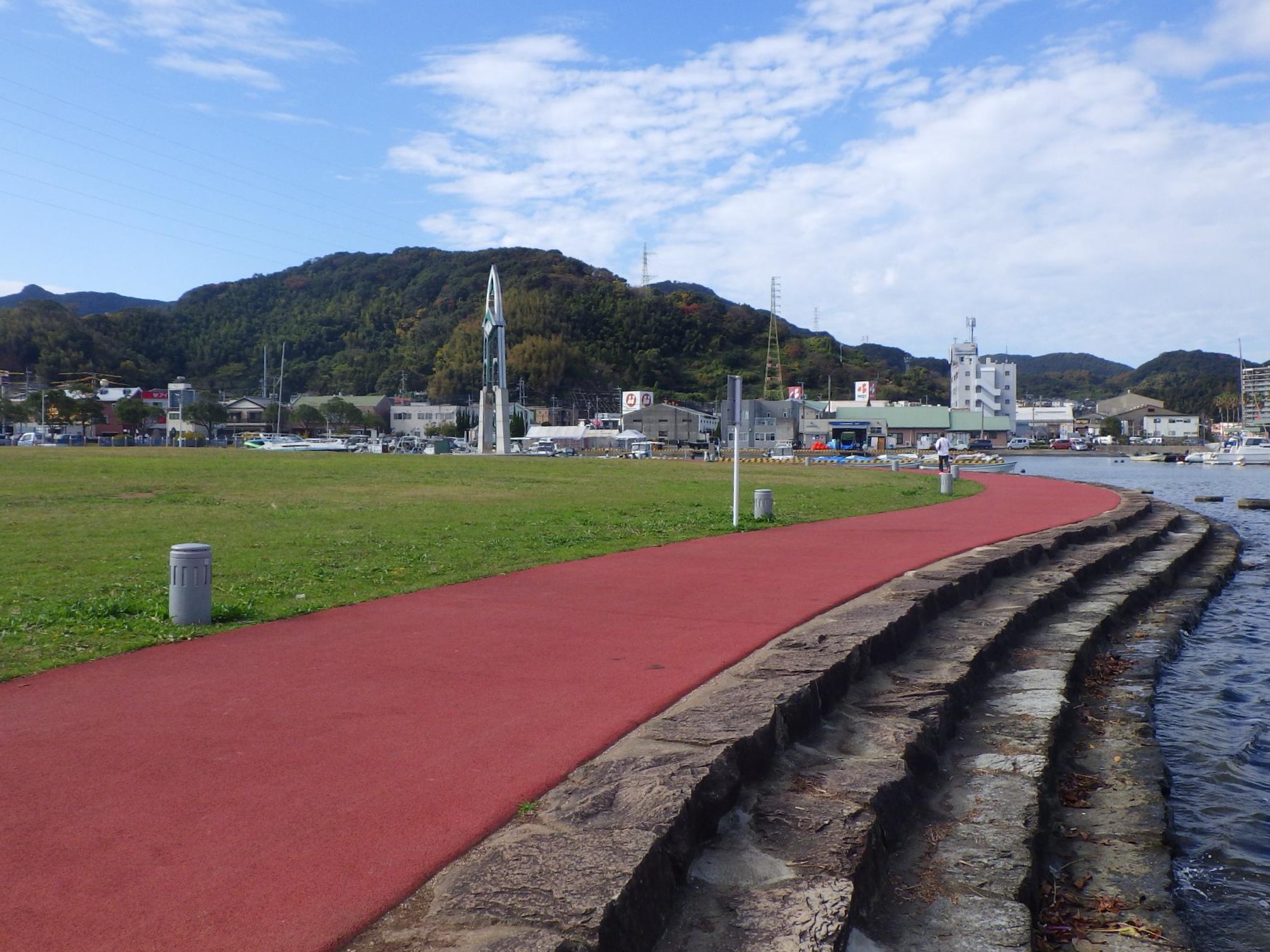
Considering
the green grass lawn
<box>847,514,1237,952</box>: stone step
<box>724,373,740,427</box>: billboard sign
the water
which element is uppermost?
<box>724,373,740,427</box>: billboard sign

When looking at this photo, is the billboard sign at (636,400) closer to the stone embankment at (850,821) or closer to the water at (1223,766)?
the water at (1223,766)

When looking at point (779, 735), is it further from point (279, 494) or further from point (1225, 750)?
point (279, 494)

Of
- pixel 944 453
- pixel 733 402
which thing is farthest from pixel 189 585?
pixel 944 453

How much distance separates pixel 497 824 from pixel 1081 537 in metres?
14.6

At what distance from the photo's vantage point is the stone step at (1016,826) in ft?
13.5

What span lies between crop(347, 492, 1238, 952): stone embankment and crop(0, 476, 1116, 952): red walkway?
30 cm

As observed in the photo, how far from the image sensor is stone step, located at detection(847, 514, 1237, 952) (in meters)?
4.12

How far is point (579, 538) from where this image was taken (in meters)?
13.7

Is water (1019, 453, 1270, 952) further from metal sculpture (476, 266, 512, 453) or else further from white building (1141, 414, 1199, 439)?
white building (1141, 414, 1199, 439)

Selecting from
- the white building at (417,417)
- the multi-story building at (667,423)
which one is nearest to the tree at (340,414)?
the white building at (417,417)

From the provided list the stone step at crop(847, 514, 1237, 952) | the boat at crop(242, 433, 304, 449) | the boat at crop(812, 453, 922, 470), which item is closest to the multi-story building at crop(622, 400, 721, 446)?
the boat at crop(242, 433, 304, 449)

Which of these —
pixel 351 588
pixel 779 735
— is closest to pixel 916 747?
pixel 779 735

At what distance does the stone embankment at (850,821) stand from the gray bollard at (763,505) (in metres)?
7.83

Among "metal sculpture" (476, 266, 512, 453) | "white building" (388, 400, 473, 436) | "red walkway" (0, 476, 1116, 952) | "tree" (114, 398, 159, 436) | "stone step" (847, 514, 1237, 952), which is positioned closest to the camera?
"red walkway" (0, 476, 1116, 952)
